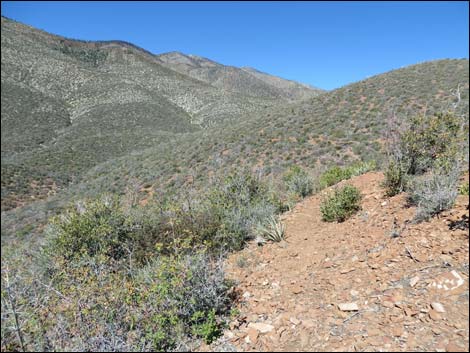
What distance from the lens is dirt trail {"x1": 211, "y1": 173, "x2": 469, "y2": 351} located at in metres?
2.81

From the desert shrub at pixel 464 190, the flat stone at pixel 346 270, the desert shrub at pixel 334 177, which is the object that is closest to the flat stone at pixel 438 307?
the flat stone at pixel 346 270

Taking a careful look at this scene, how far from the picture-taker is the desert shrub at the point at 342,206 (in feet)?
18.0

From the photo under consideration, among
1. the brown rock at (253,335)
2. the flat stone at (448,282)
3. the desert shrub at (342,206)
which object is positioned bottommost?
the brown rock at (253,335)

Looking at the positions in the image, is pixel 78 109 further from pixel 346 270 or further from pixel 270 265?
pixel 346 270

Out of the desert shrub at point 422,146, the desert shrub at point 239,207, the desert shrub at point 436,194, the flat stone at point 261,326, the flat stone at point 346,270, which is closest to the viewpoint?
the flat stone at point 261,326

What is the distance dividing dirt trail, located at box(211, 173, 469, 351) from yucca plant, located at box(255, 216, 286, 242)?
1.08ft

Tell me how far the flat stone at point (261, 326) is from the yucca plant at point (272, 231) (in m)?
2.11

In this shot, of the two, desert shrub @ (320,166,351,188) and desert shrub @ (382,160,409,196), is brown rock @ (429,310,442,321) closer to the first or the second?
desert shrub @ (382,160,409,196)

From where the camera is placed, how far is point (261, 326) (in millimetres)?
3459

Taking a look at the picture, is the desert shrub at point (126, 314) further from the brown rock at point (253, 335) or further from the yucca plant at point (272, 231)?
the yucca plant at point (272, 231)

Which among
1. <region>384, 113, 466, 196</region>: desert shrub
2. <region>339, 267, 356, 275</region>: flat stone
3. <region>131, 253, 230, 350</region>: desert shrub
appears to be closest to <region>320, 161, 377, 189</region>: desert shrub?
<region>384, 113, 466, 196</region>: desert shrub

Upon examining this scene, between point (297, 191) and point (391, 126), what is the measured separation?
2.88 m

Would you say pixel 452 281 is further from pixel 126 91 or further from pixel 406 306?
pixel 126 91

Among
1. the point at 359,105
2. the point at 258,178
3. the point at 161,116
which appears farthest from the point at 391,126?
the point at 161,116
